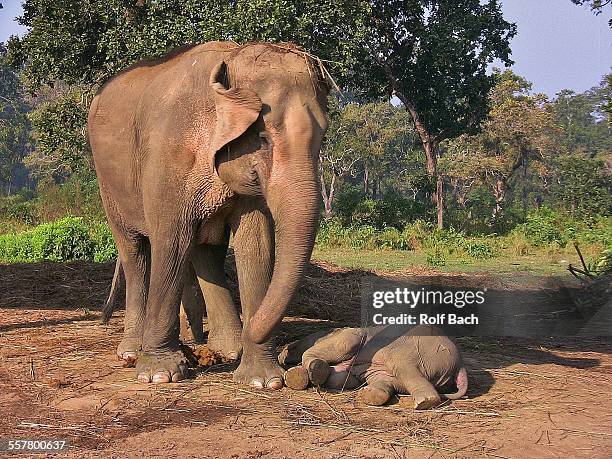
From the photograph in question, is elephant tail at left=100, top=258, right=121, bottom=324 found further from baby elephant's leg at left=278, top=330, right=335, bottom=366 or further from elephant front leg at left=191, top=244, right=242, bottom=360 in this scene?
baby elephant's leg at left=278, top=330, right=335, bottom=366

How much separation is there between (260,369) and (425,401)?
1.35 metres

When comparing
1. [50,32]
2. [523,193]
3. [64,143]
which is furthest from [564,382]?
[523,193]

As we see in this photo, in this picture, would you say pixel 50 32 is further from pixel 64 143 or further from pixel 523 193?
pixel 523 193

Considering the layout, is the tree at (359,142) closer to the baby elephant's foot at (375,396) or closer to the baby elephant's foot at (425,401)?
the baby elephant's foot at (375,396)

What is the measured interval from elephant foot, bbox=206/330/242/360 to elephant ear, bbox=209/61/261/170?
75.1 inches

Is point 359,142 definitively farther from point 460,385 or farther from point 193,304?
point 460,385

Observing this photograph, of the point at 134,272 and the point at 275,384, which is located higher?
the point at 134,272

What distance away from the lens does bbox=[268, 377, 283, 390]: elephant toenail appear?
19.5ft

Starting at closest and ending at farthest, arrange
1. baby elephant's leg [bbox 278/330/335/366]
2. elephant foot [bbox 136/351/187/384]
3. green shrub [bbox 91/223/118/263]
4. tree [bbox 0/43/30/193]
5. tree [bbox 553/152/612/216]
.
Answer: elephant foot [bbox 136/351/187/384]
baby elephant's leg [bbox 278/330/335/366]
green shrub [bbox 91/223/118/263]
tree [bbox 553/152/612/216]
tree [bbox 0/43/30/193]

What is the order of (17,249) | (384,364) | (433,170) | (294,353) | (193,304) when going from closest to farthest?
(384,364) < (294,353) < (193,304) < (17,249) < (433,170)

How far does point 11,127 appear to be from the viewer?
170ft

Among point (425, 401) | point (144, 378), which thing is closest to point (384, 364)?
point (425, 401)

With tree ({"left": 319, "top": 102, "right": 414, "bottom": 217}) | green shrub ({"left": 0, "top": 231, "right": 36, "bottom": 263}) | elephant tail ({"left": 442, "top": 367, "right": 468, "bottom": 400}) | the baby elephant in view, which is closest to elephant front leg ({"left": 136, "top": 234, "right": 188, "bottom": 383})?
the baby elephant

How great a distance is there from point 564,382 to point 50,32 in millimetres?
13042
